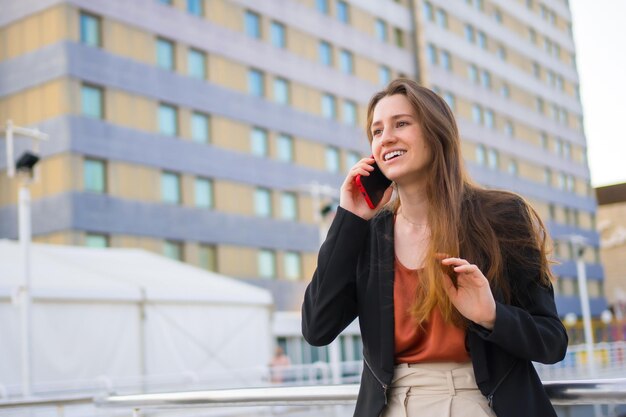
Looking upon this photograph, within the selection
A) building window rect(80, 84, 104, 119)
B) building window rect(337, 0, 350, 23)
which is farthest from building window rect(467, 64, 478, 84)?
building window rect(80, 84, 104, 119)

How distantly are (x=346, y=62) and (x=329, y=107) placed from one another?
3146 mm

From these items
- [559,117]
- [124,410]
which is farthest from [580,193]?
[124,410]

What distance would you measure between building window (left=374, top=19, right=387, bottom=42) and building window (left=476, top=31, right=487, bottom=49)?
37.1 feet

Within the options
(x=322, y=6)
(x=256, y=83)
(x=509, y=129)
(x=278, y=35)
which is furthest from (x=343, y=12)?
(x=509, y=129)

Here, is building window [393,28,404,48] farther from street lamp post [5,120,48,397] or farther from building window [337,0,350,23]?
street lamp post [5,120,48,397]

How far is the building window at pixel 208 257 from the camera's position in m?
31.7

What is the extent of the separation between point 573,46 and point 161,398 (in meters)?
68.6

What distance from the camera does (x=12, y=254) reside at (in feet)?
58.3

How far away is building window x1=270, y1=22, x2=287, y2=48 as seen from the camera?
36.7 m

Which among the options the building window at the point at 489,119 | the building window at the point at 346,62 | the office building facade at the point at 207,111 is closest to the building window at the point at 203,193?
the office building facade at the point at 207,111

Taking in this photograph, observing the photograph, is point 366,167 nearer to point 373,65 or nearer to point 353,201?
point 353,201

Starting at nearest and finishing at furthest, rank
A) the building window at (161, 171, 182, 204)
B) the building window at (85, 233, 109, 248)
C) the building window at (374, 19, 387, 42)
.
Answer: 1. the building window at (85, 233, 109, 248)
2. the building window at (161, 171, 182, 204)
3. the building window at (374, 19, 387, 42)

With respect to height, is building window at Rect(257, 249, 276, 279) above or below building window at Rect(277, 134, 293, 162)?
below

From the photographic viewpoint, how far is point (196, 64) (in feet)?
108
